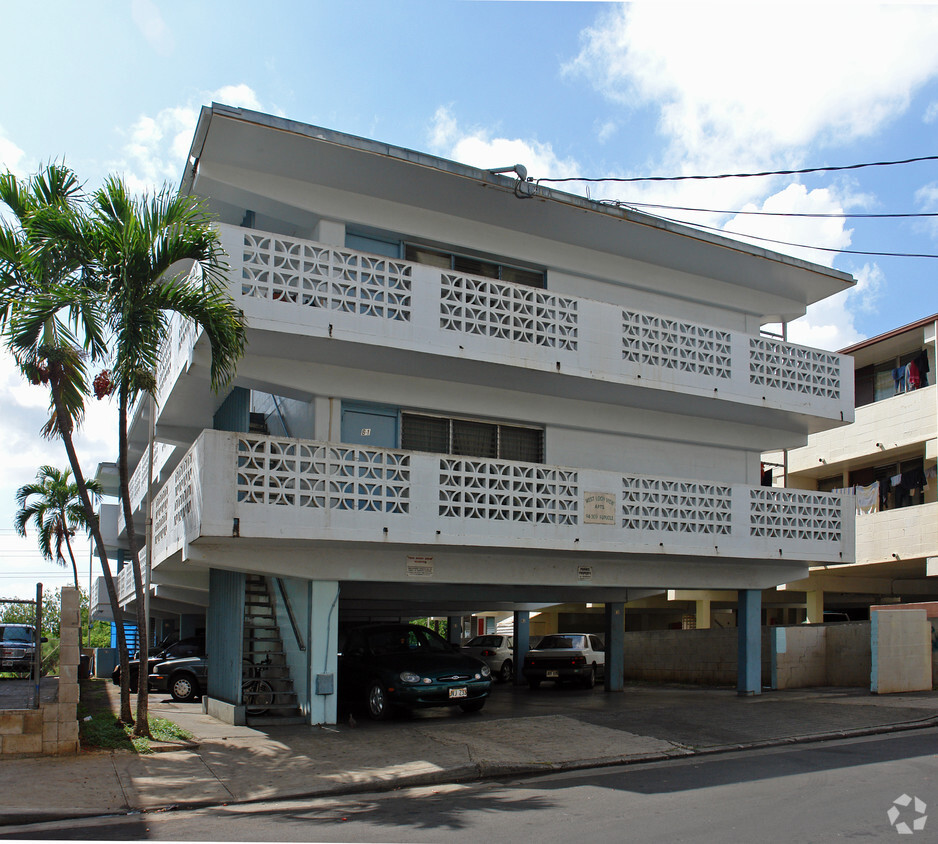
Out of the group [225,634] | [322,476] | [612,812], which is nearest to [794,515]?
[322,476]

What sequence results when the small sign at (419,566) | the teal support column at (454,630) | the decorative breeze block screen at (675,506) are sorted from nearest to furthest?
the small sign at (419,566), the decorative breeze block screen at (675,506), the teal support column at (454,630)

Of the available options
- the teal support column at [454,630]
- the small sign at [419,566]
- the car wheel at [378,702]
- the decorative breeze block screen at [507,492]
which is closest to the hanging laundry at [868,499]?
the teal support column at [454,630]

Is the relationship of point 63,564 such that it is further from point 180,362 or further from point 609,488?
point 609,488

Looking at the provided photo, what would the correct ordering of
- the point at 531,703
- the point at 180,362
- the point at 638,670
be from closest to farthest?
the point at 180,362 < the point at 531,703 < the point at 638,670

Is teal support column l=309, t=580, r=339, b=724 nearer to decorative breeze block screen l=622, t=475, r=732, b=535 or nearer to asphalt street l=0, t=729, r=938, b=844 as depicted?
asphalt street l=0, t=729, r=938, b=844

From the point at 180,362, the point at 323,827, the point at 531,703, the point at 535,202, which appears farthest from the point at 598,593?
the point at 323,827

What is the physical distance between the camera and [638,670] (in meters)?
25.2

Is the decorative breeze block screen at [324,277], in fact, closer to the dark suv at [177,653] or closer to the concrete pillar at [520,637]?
the dark suv at [177,653]

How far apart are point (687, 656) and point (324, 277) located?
49.0 feet

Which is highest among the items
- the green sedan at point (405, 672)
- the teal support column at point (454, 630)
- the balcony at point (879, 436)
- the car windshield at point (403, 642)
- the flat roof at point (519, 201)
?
the flat roof at point (519, 201)

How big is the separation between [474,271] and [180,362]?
539 centimetres

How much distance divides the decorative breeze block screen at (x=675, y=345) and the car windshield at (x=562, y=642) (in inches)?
356

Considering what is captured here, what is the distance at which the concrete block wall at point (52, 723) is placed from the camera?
10500mm

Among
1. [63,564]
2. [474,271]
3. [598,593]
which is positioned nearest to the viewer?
[474,271]
